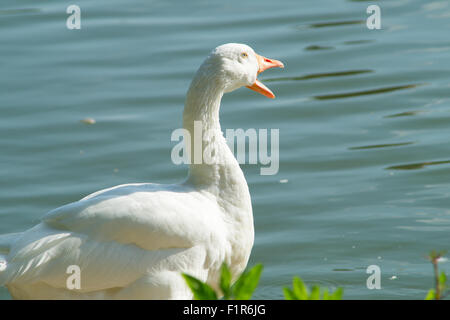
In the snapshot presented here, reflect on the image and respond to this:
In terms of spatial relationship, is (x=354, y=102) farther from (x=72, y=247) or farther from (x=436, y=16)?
(x=72, y=247)

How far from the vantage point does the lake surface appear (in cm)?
680

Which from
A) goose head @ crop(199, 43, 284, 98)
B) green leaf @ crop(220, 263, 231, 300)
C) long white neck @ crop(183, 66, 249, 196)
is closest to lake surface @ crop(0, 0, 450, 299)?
long white neck @ crop(183, 66, 249, 196)

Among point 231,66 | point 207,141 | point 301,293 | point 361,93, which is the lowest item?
point 301,293

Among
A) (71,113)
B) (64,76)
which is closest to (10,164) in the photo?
(71,113)

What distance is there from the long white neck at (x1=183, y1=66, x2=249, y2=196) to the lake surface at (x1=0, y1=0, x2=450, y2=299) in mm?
1140

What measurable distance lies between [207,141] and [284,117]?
13.2 ft

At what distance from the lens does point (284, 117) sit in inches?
363

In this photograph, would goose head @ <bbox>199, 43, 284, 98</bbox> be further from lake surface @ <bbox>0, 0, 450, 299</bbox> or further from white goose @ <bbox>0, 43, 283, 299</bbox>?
lake surface @ <bbox>0, 0, 450, 299</bbox>

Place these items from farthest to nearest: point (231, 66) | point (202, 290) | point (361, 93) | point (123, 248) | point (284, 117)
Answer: point (361, 93), point (284, 117), point (231, 66), point (123, 248), point (202, 290)

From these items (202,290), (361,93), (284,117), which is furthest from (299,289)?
(361,93)

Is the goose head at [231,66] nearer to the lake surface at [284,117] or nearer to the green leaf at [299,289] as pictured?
the lake surface at [284,117]

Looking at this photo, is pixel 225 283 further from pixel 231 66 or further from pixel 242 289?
pixel 231 66

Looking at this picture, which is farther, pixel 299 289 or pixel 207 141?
pixel 207 141

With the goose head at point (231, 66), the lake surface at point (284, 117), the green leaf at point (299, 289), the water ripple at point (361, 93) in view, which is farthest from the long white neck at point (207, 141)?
the water ripple at point (361, 93)
